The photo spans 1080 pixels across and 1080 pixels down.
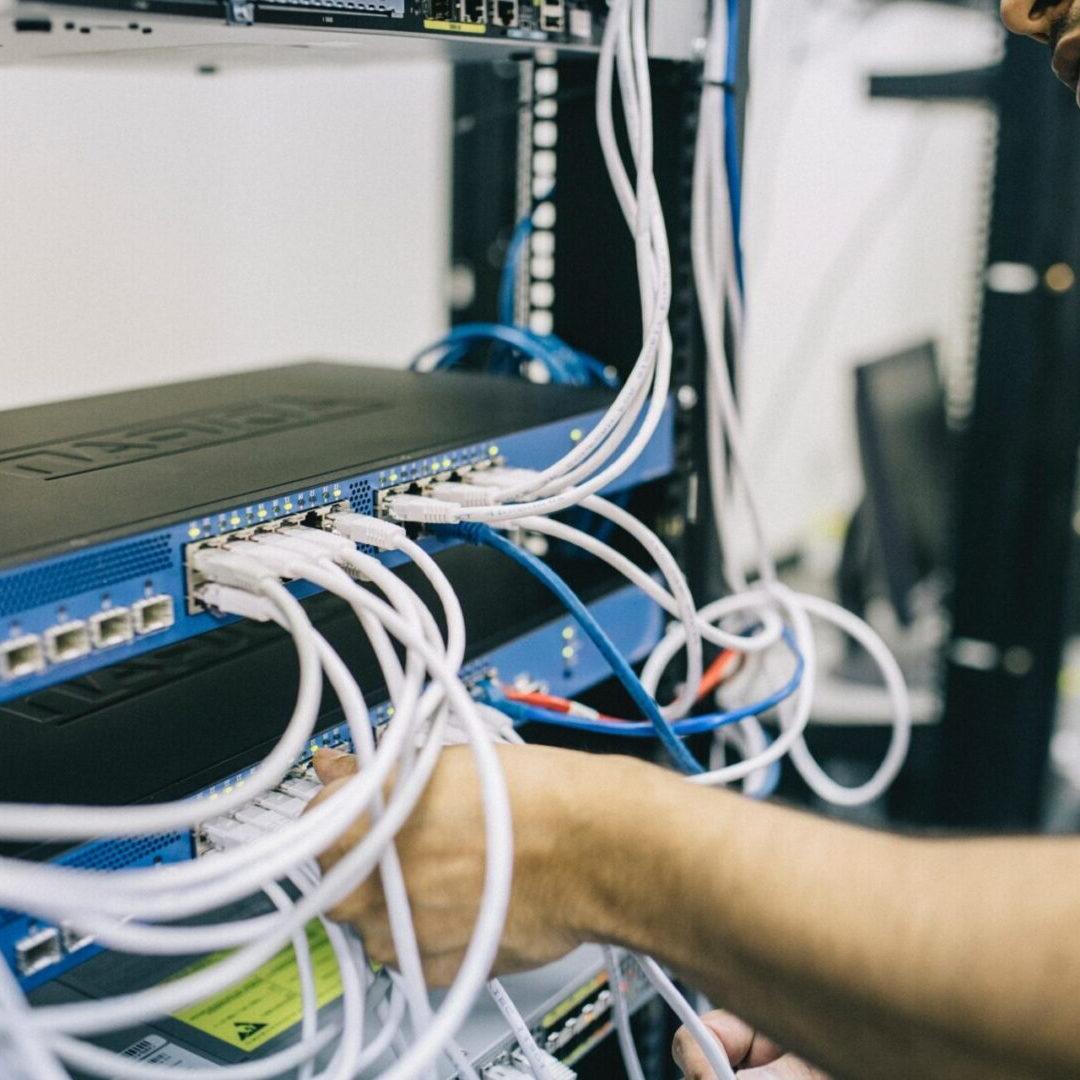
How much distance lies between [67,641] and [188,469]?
Result: 17cm

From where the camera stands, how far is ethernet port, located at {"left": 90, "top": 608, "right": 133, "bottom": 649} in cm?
50

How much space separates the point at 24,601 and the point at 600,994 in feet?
1.65

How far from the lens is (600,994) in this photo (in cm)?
81

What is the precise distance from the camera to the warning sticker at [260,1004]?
0.66 m

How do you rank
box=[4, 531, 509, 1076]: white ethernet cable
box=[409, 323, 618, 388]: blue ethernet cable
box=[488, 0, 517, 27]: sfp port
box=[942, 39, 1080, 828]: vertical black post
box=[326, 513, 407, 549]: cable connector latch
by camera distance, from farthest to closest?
1. box=[942, 39, 1080, 828]: vertical black post
2. box=[409, 323, 618, 388]: blue ethernet cable
3. box=[488, 0, 517, 27]: sfp port
4. box=[326, 513, 407, 549]: cable connector latch
5. box=[4, 531, 509, 1076]: white ethernet cable

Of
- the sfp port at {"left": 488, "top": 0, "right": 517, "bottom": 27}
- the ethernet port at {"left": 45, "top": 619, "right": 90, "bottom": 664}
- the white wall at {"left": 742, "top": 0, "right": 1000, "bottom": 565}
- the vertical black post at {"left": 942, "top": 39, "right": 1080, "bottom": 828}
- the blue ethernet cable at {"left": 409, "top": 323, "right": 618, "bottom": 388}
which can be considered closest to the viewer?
the ethernet port at {"left": 45, "top": 619, "right": 90, "bottom": 664}

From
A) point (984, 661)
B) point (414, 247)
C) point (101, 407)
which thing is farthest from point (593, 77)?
point (984, 661)

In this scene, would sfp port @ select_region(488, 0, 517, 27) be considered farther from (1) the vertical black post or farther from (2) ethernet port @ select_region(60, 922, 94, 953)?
(1) the vertical black post

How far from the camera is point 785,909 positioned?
1.55ft

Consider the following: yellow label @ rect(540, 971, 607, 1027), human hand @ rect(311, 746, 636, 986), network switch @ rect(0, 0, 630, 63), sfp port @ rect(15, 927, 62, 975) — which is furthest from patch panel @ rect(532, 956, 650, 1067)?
network switch @ rect(0, 0, 630, 63)

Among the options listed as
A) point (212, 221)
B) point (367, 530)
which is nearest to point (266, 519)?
point (367, 530)

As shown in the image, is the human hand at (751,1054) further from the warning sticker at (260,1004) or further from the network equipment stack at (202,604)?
the warning sticker at (260,1004)

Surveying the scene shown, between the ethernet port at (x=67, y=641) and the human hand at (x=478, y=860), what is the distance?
0.39 feet

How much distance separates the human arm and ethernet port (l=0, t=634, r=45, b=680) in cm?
14
